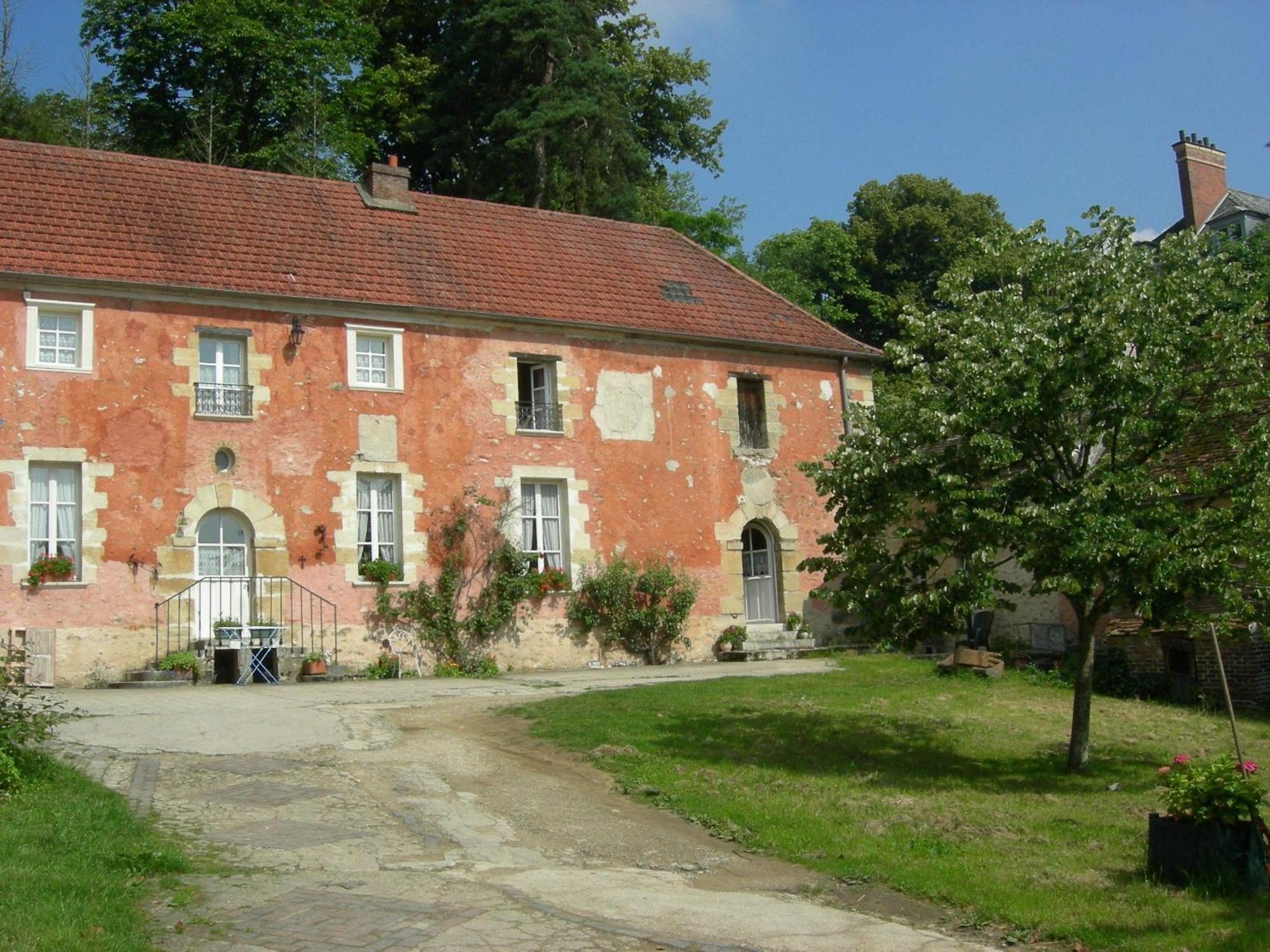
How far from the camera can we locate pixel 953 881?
9.12 metres

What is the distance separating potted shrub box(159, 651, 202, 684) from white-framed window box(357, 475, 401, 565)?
3.09 metres

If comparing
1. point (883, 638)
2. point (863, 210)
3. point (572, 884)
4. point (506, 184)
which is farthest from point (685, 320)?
point (863, 210)

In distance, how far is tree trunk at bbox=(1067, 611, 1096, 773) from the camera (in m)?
12.8

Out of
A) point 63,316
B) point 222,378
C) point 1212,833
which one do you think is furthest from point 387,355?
point 1212,833

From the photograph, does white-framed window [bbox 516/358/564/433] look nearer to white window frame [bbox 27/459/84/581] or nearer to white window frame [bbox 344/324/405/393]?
white window frame [bbox 344/324/405/393]

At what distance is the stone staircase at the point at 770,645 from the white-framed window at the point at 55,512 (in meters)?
10.9

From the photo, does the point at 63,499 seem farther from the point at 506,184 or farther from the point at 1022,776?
the point at 506,184

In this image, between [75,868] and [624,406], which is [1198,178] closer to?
[624,406]

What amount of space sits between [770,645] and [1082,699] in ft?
37.0

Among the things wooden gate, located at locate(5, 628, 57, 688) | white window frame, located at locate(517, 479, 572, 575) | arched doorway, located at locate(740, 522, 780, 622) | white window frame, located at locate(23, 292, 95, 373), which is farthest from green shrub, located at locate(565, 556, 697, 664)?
white window frame, located at locate(23, 292, 95, 373)

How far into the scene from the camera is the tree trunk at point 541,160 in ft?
103

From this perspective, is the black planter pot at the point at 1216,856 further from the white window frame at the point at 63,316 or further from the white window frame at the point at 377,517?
the white window frame at the point at 63,316

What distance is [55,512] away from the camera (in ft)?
61.5

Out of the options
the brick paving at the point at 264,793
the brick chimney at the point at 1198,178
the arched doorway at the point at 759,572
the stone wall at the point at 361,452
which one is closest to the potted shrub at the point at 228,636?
the stone wall at the point at 361,452
